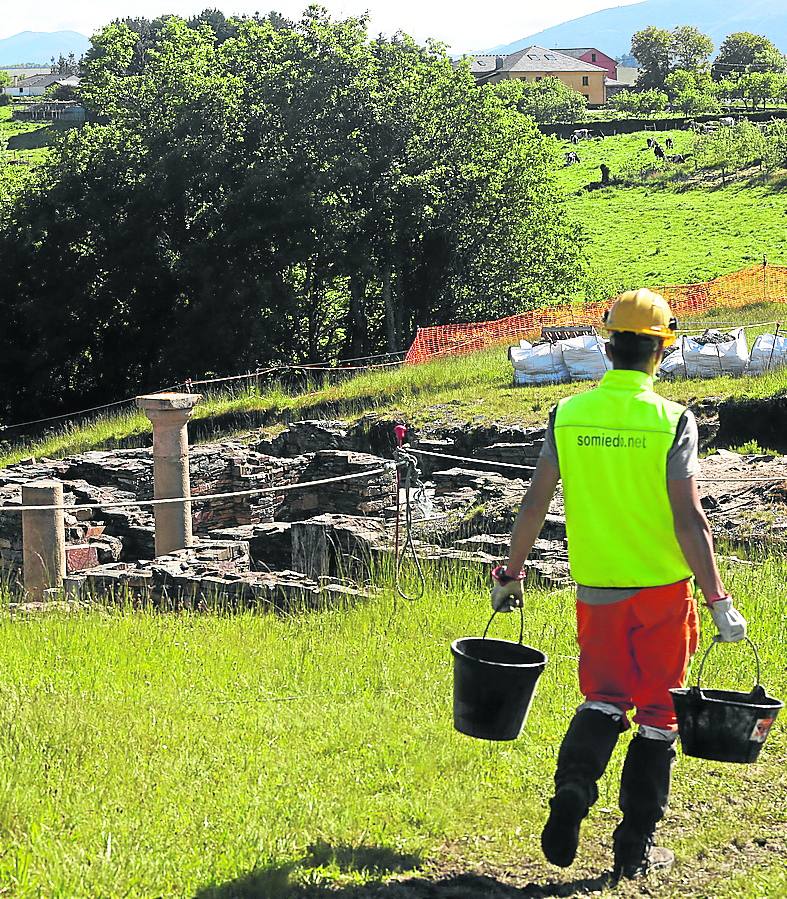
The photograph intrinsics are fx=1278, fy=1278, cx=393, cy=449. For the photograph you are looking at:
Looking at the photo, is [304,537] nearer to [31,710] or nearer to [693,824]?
[31,710]

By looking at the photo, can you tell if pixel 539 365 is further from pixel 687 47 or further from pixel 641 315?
pixel 687 47

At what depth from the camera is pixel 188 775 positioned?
5438mm

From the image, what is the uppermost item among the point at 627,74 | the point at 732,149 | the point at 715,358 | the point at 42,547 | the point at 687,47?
the point at 627,74

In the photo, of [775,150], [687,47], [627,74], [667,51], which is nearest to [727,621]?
[775,150]

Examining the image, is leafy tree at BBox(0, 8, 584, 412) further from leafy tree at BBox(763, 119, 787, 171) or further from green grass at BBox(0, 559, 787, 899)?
leafy tree at BBox(763, 119, 787, 171)

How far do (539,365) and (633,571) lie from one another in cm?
1827

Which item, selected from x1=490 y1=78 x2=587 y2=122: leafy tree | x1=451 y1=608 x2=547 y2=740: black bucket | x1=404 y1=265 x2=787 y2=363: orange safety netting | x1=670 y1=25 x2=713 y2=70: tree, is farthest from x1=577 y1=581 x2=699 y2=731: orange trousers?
x1=670 y1=25 x2=713 y2=70: tree

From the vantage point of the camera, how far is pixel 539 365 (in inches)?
894

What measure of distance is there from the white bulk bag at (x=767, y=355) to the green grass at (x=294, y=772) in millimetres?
13595

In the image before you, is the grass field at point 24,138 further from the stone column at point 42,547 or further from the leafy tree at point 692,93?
the stone column at point 42,547

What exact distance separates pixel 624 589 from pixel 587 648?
0.27 m

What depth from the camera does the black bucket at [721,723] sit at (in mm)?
4504

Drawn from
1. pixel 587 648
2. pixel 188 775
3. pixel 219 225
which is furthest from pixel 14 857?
pixel 219 225

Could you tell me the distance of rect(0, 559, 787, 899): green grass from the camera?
4.62 m
